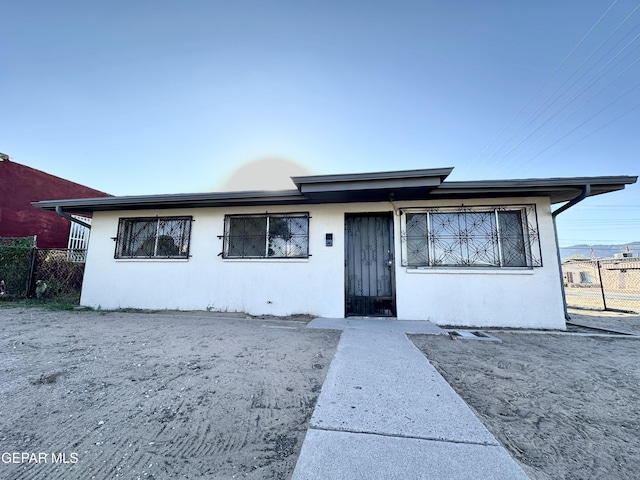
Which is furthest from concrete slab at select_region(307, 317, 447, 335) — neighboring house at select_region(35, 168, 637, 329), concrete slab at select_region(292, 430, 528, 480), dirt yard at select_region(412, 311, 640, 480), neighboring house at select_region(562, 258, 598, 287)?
neighboring house at select_region(562, 258, 598, 287)

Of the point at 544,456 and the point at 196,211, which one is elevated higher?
the point at 196,211

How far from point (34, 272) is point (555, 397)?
1082 centimetres

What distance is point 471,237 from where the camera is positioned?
4984 millimetres

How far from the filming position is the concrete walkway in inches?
46.4

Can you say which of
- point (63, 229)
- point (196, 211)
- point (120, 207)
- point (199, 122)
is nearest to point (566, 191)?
point (196, 211)

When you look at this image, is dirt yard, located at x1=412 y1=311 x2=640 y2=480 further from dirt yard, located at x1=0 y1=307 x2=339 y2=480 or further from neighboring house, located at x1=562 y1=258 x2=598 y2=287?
neighboring house, located at x1=562 y1=258 x2=598 y2=287

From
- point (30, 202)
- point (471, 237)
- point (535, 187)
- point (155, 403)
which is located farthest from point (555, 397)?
point (30, 202)

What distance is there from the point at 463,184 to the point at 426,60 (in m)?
4.01

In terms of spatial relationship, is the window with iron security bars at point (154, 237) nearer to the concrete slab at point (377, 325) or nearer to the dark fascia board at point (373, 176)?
the dark fascia board at point (373, 176)

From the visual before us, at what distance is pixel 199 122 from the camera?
7.30m

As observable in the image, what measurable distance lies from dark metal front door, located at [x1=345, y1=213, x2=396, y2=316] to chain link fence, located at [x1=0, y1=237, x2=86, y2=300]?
769 centimetres

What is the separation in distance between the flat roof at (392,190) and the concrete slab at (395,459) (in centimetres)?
379

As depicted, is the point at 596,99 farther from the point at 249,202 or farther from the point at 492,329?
the point at 249,202

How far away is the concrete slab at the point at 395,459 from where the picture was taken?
3.76 ft
